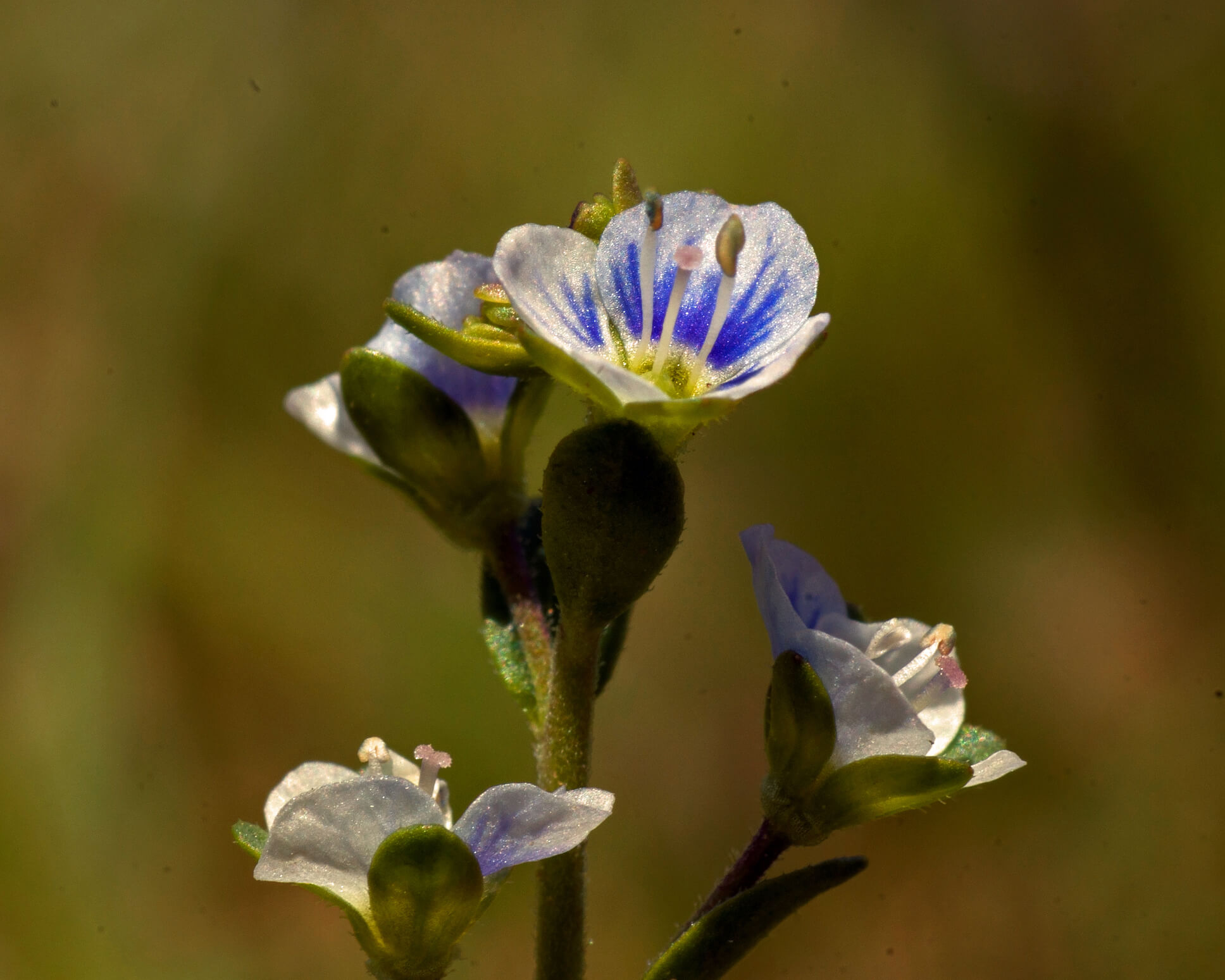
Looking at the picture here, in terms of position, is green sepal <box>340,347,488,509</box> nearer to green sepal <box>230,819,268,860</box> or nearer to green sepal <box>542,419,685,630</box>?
green sepal <box>542,419,685,630</box>

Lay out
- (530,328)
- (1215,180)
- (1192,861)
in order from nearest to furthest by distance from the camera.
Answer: (530,328)
(1192,861)
(1215,180)

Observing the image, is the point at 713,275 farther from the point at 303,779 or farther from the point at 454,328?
the point at 303,779

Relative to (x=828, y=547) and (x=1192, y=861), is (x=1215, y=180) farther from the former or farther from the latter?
(x=1192, y=861)

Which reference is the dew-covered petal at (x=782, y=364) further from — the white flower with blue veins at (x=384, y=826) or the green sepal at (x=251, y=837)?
the green sepal at (x=251, y=837)

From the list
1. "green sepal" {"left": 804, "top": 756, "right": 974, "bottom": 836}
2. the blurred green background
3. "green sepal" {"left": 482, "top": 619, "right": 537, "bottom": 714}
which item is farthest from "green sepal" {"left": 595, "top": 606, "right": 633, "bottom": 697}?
the blurred green background

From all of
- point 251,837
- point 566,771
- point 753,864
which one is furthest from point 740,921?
point 251,837

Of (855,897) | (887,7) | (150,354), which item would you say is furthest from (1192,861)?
(150,354)

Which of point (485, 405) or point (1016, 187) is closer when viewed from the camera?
point (485, 405)
